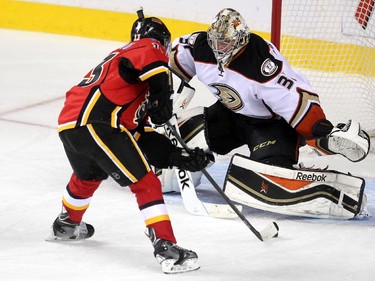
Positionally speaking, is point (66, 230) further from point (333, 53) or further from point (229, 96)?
point (333, 53)

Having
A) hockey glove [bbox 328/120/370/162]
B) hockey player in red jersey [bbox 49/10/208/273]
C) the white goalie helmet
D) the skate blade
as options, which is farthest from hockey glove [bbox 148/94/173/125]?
hockey glove [bbox 328/120/370/162]

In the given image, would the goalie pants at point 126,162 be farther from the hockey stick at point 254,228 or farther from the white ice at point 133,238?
the hockey stick at point 254,228

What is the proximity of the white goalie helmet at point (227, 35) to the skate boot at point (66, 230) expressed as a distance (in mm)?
826

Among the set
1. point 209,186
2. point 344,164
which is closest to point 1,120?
point 209,186

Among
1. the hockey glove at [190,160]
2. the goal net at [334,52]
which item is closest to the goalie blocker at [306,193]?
the hockey glove at [190,160]

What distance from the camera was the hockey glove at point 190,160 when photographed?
3080mm

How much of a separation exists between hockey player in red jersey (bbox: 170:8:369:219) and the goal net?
1.11 m

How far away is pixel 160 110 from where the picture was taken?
298cm

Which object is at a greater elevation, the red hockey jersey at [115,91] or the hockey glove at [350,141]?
the red hockey jersey at [115,91]

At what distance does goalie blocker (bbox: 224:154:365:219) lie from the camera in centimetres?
355

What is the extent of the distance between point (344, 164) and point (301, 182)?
826 mm

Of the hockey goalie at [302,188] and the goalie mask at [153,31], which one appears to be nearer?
the goalie mask at [153,31]

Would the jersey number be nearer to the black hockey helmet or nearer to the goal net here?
the black hockey helmet

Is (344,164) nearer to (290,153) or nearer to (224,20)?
(290,153)
